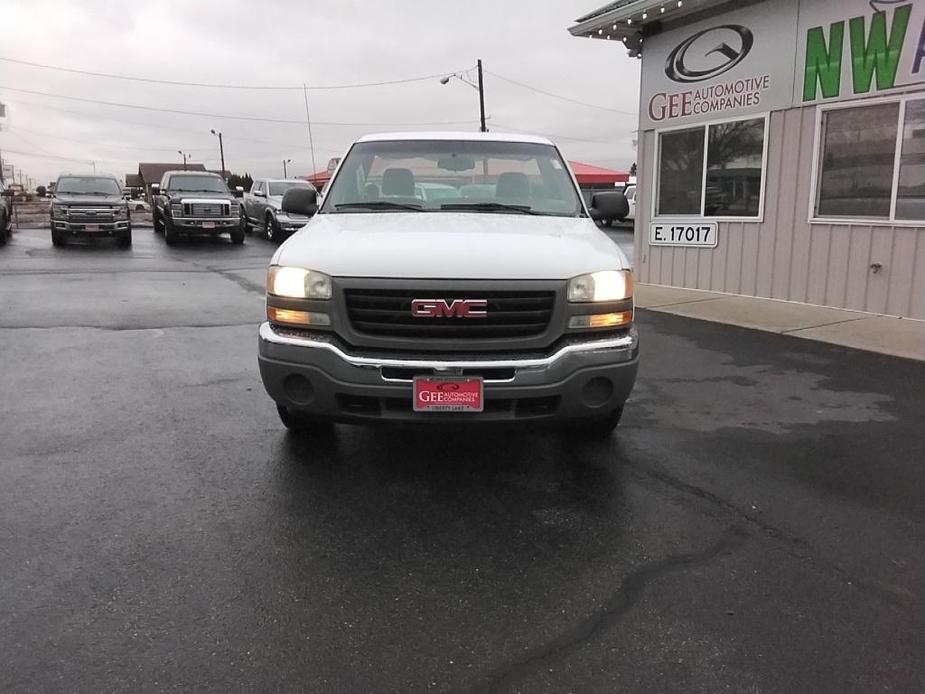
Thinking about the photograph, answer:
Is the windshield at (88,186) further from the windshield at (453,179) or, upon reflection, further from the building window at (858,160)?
the building window at (858,160)

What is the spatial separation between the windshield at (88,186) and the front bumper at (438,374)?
17931 millimetres

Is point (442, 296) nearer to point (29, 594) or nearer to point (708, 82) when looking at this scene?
point (29, 594)

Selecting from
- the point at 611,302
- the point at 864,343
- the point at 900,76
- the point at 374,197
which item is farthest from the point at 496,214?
the point at 900,76

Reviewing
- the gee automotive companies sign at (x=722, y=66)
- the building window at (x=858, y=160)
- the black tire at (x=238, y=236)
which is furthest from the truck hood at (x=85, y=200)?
the building window at (x=858, y=160)

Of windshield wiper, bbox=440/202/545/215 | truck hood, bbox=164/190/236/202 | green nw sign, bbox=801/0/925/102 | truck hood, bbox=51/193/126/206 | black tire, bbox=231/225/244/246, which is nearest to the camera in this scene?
windshield wiper, bbox=440/202/545/215

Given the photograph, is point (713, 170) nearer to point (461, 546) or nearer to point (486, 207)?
point (486, 207)

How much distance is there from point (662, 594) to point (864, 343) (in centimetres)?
566

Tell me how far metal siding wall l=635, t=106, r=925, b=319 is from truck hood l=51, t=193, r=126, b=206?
14.5 m

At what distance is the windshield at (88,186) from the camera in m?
18.7

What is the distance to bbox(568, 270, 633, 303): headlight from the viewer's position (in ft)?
11.9

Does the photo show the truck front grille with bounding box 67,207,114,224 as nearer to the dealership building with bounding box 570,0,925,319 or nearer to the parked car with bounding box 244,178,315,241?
the parked car with bounding box 244,178,315,241

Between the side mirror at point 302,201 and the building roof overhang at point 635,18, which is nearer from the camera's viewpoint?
the side mirror at point 302,201

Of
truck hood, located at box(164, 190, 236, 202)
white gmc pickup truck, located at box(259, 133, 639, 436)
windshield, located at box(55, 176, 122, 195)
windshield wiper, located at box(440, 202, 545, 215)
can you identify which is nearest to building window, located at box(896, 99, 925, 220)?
windshield wiper, located at box(440, 202, 545, 215)

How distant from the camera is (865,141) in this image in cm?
880
